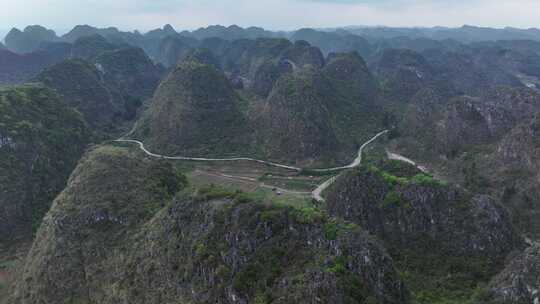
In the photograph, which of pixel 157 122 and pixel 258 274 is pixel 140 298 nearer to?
pixel 258 274

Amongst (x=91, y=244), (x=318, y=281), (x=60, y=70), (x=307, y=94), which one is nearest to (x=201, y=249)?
(x=318, y=281)

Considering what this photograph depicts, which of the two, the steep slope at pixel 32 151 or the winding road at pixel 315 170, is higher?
the steep slope at pixel 32 151

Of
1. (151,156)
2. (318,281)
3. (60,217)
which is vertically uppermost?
(318,281)

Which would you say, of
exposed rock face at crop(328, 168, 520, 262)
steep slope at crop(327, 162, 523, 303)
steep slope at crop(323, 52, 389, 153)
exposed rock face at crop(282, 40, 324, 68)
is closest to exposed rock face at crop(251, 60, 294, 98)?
exposed rock face at crop(282, 40, 324, 68)

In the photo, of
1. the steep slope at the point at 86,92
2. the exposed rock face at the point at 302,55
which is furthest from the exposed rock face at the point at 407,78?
the steep slope at the point at 86,92

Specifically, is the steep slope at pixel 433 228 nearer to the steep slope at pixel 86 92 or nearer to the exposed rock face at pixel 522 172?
the exposed rock face at pixel 522 172

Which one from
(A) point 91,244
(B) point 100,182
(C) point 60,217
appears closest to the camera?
(A) point 91,244
